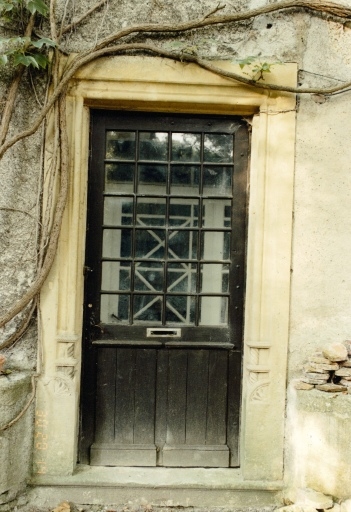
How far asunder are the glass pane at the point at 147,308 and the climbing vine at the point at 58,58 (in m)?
0.72

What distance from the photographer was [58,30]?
10.1ft

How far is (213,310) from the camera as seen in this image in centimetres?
337

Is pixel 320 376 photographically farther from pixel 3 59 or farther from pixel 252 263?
pixel 3 59

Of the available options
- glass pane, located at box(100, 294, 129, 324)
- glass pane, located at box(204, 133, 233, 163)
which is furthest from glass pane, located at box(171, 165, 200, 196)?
glass pane, located at box(100, 294, 129, 324)

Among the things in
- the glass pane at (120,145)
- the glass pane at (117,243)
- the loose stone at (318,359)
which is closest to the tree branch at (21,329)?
the glass pane at (117,243)

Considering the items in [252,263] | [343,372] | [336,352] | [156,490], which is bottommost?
[156,490]

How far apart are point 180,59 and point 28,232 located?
1.61m

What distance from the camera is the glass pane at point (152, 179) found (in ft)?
10.9

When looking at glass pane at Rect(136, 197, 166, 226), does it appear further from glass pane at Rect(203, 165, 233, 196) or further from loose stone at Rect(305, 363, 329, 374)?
loose stone at Rect(305, 363, 329, 374)

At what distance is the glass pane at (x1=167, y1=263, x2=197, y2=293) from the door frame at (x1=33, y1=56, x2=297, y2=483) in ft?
1.51

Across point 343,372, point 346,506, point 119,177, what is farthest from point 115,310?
point 346,506

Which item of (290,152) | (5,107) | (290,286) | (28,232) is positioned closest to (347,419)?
(290,286)

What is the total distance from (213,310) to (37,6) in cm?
241

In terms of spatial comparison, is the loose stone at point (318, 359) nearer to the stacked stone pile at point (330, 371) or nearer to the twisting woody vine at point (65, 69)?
the stacked stone pile at point (330, 371)
